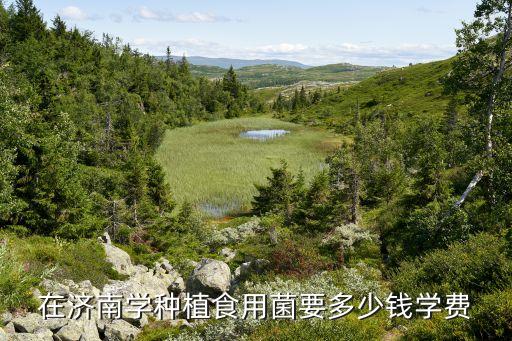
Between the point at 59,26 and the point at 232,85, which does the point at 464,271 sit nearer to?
the point at 59,26

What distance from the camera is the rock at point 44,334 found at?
12731 mm

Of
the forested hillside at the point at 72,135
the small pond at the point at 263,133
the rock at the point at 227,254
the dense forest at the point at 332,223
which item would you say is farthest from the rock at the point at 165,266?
the small pond at the point at 263,133

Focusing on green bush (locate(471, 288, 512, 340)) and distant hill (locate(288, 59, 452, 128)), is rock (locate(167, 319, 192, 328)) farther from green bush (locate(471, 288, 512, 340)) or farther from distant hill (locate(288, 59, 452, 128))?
distant hill (locate(288, 59, 452, 128))

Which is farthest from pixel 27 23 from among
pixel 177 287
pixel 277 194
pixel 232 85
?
pixel 232 85

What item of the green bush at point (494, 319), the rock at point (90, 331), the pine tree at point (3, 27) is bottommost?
the rock at point (90, 331)

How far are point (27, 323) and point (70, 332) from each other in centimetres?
148

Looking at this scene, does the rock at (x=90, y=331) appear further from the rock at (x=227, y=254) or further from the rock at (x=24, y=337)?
the rock at (x=227, y=254)

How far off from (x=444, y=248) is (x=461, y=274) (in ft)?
15.1

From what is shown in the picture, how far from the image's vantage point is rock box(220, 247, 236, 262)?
27.9 m

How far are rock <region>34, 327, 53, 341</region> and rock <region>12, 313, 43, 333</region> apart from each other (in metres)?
0.43

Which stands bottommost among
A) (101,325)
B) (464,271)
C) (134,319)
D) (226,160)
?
(226,160)

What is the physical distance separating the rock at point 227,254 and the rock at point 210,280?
20.8 feet

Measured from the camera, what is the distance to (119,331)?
15219 millimetres

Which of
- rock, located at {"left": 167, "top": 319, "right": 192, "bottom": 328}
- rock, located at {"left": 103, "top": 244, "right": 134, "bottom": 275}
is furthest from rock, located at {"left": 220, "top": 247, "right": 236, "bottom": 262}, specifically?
rock, located at {"left": 167, "top": 319, "right": 192, "bottom": 328}
